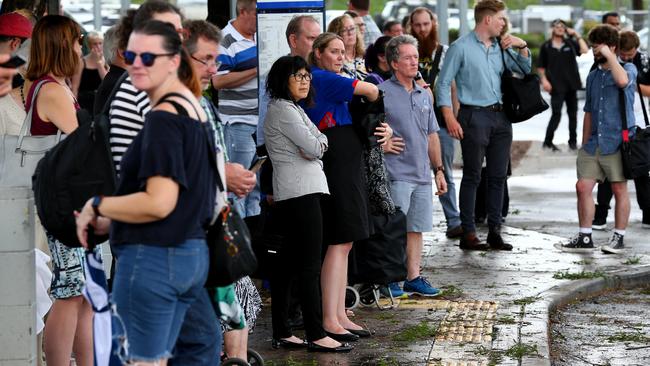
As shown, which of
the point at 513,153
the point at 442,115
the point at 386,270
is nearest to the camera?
the point at 386,270

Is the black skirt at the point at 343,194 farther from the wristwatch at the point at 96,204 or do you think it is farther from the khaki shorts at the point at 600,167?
the khaki shorts at the point at 600,167

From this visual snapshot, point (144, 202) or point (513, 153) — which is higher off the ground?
point (144, 202)

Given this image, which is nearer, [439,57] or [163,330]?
[163,330]

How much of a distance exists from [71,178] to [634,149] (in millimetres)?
7498

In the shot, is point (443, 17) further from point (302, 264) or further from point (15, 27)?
point (15, 27)

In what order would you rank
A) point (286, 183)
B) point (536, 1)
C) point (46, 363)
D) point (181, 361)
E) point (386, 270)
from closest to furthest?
point (181, 361), point (46, 363), point (286, 183), point (386, 270), point (536, 1)

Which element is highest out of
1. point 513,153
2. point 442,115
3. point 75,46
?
point 75,46

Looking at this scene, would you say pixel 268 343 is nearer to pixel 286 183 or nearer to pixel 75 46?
pixel 286 183

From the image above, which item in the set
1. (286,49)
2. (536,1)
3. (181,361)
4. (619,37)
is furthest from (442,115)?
(536,1)

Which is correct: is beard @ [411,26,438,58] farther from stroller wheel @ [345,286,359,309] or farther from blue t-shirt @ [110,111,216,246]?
blue t-shirt @ [110,111,216,246]

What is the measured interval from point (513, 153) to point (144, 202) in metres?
16.7

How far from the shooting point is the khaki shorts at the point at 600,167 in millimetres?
11834

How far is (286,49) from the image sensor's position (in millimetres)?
8758

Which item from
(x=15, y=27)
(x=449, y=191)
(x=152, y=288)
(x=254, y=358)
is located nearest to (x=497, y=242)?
(x=449, y=191)
